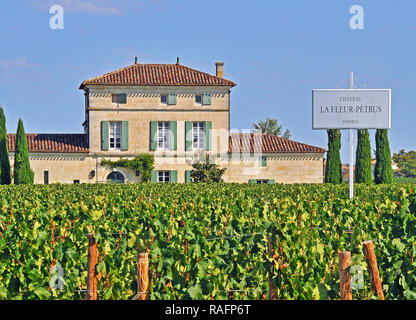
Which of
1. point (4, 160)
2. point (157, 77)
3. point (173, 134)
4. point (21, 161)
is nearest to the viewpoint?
point (21, 161)

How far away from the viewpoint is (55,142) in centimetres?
4147

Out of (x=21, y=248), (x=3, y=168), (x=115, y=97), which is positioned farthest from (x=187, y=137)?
(x=21, y=248)

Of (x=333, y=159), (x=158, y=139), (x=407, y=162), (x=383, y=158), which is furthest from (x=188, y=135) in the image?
(x=407, y=162)

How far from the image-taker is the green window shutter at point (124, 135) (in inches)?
1609

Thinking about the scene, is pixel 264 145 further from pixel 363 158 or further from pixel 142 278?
pixel 142 278

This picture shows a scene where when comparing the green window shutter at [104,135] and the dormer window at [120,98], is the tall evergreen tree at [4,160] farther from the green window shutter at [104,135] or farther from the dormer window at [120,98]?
the dormer window at [120,98]

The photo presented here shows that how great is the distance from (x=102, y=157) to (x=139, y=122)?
9.25 ft

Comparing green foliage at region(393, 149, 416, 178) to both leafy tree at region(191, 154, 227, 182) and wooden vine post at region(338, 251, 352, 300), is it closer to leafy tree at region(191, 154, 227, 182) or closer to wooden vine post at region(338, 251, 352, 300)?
leafy tree at region(191, 154, 227, 182)

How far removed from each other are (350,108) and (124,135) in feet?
54.2

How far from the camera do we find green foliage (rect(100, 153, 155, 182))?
40281 millimetres

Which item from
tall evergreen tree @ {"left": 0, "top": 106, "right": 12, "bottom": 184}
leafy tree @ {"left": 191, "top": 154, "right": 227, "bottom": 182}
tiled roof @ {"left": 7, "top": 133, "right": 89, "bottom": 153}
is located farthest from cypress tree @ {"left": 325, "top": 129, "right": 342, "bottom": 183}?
tall evergreen tree @ {"left": 0, "top": 106, "right": 12, "bottom": 184}

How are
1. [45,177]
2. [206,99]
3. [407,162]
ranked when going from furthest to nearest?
1. [407,162]
2. [206,99]
3. [45,177]

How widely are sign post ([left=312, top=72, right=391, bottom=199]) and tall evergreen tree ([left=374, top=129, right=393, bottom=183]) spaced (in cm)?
1564

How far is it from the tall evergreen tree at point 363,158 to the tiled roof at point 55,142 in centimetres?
A: 1549
